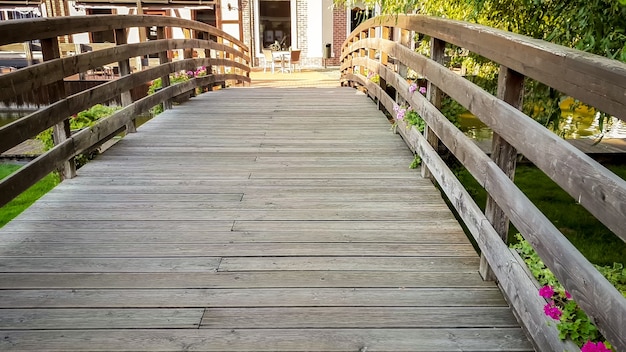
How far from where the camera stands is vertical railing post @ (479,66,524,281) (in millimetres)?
2132

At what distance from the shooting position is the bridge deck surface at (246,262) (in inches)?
78.3

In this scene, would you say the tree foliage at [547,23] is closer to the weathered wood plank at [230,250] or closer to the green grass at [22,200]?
the weathered wood plank at [230,250]

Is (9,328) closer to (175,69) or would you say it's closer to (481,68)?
(175,69)

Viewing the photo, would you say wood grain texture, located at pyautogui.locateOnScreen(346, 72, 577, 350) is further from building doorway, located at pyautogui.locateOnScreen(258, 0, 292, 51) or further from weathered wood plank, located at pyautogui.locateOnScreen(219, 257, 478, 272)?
building doorway, located at pyautogui.locateOnScreen(258, 0, 292, 51)

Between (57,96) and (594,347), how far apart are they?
3.26 metres

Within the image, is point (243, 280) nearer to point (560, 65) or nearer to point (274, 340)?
point (274, 340)

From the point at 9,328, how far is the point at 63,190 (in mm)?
1581

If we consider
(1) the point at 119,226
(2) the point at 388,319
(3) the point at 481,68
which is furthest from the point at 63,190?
(3) the point at 481,68

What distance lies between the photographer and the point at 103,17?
422 centimetres

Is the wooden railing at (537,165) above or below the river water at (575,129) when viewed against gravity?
above

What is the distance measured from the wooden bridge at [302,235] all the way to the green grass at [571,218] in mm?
1811

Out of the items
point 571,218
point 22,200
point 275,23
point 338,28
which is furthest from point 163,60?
point 275,23

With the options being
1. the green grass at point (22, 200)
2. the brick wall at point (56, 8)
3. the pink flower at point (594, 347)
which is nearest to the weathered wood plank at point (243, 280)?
the pink flower at point (594, 347)

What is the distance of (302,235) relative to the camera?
2.79 meters
